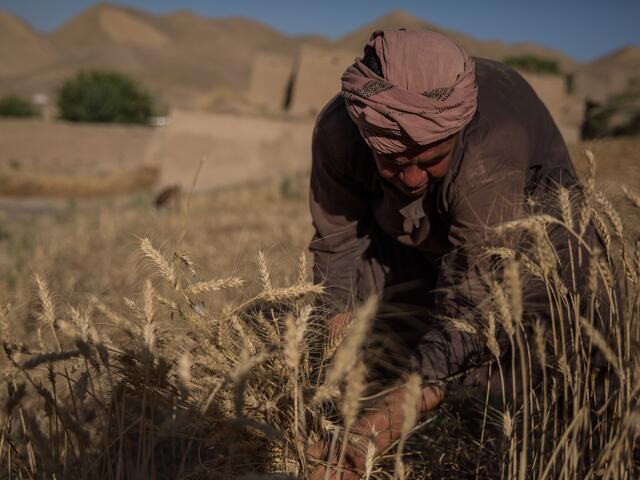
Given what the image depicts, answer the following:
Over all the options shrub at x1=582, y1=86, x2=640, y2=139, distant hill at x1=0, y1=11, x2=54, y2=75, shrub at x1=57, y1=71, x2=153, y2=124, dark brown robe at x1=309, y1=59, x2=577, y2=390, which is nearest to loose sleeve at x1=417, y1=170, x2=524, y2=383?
dark brown robe at x1=309, y1=59, x2=577, y2=390

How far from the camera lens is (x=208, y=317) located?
146cm

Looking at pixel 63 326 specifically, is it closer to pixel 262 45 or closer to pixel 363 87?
pixel 363 87

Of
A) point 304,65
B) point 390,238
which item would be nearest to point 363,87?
point 390,238

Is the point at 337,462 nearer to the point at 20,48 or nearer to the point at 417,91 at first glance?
the point at 417,91

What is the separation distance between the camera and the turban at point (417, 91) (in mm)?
1606

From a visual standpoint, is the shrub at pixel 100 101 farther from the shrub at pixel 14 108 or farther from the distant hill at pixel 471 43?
the distant hill at pixel 471 43

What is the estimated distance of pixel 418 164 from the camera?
1706mm

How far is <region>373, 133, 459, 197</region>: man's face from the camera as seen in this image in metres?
1.69

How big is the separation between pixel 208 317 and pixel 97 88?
24031 millimetres

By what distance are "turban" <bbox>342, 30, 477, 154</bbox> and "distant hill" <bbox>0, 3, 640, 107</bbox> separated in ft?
129

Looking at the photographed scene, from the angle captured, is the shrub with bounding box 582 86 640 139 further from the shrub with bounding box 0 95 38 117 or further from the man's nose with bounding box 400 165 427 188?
the shrub with bounding box 0 95 38 117

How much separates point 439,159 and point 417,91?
0.19 m

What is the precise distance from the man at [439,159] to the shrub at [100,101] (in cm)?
2311

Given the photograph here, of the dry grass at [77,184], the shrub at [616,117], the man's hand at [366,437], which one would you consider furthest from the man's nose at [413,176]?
the dry grass at [77,184]
